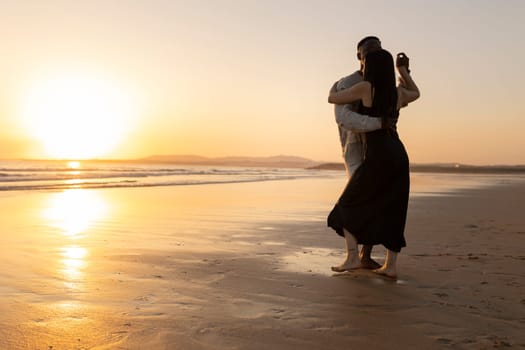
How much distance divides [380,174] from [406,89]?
0.92m

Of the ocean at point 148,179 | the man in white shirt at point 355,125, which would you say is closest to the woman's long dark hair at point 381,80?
the man in white shirt at point 355,125

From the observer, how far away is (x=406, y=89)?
15.4 ft

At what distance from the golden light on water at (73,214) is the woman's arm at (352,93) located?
13.5 feet

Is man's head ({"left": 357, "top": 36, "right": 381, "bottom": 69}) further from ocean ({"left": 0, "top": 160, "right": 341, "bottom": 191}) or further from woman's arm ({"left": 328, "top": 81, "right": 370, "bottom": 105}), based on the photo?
ocean ({"left": 0, "top": 160, "right": 341, "bottom": 191})

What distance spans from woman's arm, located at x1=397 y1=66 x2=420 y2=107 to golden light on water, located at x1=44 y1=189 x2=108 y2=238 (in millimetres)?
4529

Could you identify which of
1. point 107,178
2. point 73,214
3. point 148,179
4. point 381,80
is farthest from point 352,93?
point 107,178

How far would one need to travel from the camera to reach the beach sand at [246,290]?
2758mm

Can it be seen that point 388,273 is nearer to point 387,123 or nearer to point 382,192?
point 382,192

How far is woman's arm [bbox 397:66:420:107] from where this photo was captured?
460 cm

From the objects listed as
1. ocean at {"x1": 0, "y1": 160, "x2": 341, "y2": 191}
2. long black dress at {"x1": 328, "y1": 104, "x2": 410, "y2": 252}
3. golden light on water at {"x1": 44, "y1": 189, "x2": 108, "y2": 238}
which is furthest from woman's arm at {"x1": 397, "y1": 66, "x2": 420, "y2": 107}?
ocean at {"x1": 0, "y1": 160, "x2": 341, "y2": 191}

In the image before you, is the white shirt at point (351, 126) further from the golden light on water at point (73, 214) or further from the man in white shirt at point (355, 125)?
the golden light on water at point (73, 214)

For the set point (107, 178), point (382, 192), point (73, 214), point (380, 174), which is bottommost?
point (107, 178)

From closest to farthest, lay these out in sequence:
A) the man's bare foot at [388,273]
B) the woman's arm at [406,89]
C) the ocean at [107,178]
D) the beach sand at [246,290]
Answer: the beach sand at [246,290] < the man's bare foot at [388,273] < the woman's arm at [406,89] < the ocean at [107,178]

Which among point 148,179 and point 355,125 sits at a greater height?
point 355,125
